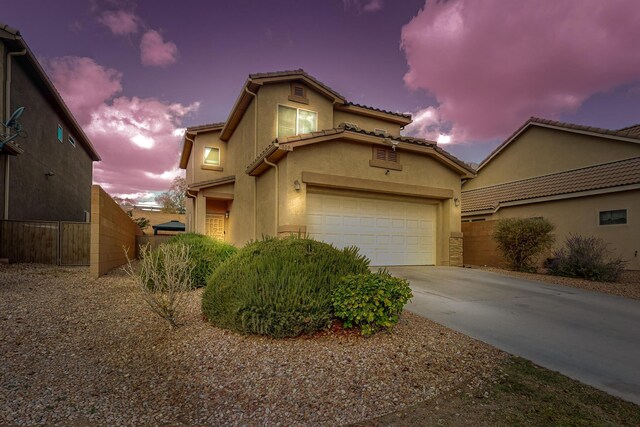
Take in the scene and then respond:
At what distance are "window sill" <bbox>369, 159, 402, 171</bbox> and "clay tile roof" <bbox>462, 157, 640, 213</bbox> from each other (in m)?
7.77

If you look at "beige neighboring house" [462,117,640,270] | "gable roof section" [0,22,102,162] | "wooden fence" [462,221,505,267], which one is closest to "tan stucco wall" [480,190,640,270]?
"beige neighboring house" [462,117,640,270]

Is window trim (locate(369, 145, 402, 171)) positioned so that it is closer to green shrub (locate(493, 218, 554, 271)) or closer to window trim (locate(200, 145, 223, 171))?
green shrub (locate(493, 218, 554, 271))

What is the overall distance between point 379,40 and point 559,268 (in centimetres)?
951

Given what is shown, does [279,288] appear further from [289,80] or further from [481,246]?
[481,246]

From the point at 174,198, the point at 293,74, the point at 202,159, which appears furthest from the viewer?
the point at 174,198

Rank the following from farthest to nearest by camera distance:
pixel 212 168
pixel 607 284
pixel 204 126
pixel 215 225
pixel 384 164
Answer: pixel 215 225
pixel 212 168
pixel 204 126
pixel 384 164
pixel 607 284

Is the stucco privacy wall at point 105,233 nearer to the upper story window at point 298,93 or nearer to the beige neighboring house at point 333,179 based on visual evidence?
the beige neighboring house at point 333,179

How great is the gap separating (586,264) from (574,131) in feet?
27.1

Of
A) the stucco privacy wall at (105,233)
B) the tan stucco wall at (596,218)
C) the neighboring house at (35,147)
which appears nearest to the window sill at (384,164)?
the stucco privacy wall at (105,233)

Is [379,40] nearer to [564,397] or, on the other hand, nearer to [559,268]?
[559,268]

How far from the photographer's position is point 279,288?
4352 millimetres

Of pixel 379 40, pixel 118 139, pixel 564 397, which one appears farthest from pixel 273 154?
pixel 118 139

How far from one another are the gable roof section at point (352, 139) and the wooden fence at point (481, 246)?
2504mm

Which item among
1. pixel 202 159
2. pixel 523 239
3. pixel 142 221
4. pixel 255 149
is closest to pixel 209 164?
pixel 202 159
